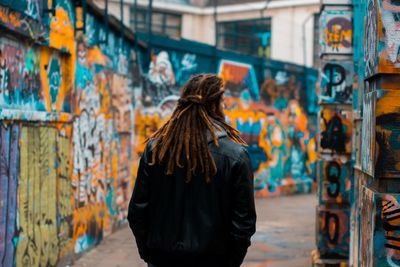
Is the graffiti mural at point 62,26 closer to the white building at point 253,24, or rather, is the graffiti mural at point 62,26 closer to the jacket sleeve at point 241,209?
the jacket sleeve at point 241,209

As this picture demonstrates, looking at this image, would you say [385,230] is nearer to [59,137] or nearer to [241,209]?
[241,209]

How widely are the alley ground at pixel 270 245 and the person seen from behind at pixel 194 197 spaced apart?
4995 mm

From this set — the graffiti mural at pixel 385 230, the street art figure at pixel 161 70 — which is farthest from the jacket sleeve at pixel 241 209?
the street art figure at pixel 161 70

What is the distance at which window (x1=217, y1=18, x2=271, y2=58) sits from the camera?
24781 millimetres

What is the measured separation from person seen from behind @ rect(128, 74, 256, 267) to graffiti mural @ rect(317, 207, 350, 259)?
4.61 meters

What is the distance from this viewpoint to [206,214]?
3.63 metres

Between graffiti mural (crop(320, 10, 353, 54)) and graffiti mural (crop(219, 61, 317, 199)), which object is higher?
graffiti mural (crop(320, 10, 353, 54))

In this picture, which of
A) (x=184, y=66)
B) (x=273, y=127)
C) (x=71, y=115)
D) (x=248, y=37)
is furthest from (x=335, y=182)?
(x=248, y=37)

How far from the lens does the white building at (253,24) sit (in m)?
25.7

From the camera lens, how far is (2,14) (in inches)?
227

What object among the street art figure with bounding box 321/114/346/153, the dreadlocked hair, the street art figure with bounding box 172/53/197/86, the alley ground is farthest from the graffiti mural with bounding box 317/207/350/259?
the street art figure with bounding box 172/53/197/86

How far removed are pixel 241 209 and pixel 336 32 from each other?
5010 mm

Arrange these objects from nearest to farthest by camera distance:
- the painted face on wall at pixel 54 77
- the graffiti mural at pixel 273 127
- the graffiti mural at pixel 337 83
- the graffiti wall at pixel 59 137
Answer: the graffiti wall at pixel 59 137 < the painted face on wall at pixel 54 77 < the graffiti mural at pixel 337 83 < the graffiti mural at pixel 273 127

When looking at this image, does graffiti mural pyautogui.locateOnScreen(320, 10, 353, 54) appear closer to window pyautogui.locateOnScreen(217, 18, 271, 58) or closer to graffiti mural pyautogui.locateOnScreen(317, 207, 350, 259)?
graffiti mural pyautogui.locateOnScreen(317, 207, 350, 259)
